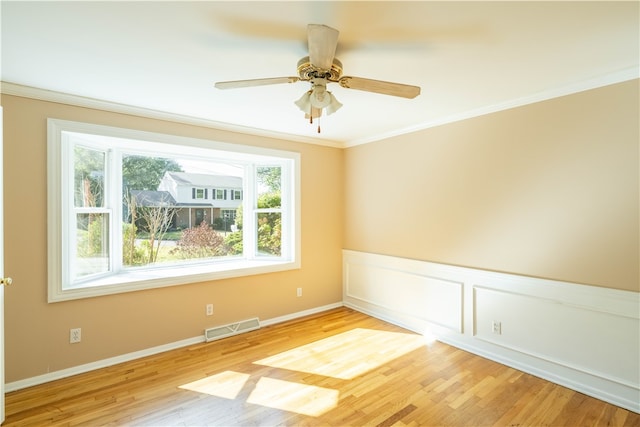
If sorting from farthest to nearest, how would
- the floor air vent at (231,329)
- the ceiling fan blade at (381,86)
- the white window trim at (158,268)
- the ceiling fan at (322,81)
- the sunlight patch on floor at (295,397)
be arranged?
1. the floor air vent at (231,329)
2. the white window trim at (158,268)
3. the sunlight patch on floor at (295,397)
4. the ceiling fan blade at (381,86)
5. the ceiling fan at (322,81)

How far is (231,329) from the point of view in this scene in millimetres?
3414

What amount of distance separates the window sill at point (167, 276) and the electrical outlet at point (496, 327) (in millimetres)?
2270

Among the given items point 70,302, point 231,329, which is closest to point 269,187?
point 231,329

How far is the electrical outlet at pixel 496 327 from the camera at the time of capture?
280cm

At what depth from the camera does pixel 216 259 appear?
392 cm

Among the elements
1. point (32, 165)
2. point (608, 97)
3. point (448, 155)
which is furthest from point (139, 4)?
point (608, 97)

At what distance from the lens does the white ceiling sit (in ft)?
4.91

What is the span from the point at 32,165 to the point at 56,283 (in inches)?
38.7

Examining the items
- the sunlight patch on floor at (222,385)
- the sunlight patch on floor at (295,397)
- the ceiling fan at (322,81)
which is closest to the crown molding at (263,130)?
the ceiling fan at (322,81)

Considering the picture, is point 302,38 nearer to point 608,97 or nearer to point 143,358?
point 608,97

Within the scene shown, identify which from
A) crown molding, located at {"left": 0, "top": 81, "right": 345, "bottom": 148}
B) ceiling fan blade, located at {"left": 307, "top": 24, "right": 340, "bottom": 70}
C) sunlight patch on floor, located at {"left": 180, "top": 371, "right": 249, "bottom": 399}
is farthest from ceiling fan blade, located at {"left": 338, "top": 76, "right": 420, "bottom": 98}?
sunlight patch on floor, located at {"left": 180, "top": 371, "right": 249, "bottom": 399}

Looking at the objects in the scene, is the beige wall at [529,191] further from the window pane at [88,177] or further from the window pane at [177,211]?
the window pane at [88,177]

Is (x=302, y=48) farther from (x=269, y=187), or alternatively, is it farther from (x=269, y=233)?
(x=269, y=233)

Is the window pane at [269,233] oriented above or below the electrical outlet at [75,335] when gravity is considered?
above
